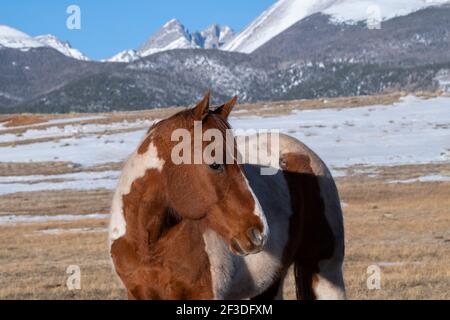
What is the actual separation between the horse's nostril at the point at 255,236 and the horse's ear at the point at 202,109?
0.96 meters

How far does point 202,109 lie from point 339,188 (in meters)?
28.3

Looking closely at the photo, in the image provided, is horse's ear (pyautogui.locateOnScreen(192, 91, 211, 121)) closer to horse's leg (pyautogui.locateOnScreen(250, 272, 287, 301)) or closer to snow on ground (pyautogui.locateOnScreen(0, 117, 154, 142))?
horse's leg (pyautogui.locateOnScreen(250, 272, 287, 301))

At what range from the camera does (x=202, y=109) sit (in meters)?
5.87

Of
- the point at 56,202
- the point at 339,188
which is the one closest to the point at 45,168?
the point at 56,202

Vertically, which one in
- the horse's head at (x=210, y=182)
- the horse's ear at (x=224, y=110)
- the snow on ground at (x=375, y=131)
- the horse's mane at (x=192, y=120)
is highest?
the horse's ear at (x=224, y=110)

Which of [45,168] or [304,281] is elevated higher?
[304,281]

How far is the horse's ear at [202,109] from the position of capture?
5.85 m

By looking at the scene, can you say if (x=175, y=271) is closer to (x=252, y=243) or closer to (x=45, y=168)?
(x=252, y=243)

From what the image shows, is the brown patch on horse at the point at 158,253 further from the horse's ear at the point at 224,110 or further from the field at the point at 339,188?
the field at the point at 339,188

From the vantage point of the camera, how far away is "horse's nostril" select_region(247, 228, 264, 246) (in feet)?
18.4

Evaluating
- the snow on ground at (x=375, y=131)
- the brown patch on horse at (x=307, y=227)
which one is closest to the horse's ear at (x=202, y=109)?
the brown patch on horse at (x=307, y=227)

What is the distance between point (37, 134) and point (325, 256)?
67968mm

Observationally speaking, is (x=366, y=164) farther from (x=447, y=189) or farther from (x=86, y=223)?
(x=86, y=223)
